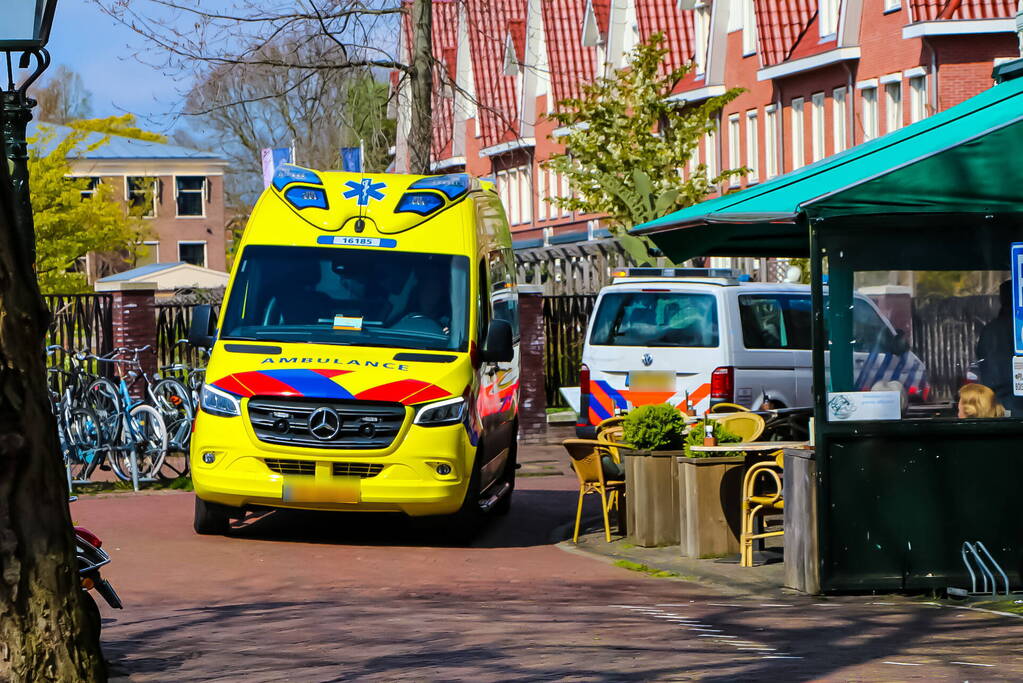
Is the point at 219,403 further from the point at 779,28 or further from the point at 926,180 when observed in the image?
the point at 779,28

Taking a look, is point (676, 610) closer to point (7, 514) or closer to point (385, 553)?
point (385, 553)

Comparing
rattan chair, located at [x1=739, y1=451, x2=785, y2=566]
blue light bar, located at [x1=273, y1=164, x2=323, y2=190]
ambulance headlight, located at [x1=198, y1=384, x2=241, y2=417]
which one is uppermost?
blue light bar, located at [x1=273, y1=164, x2=323, y2=190]

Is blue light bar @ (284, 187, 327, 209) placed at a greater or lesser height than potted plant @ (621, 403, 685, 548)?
greater

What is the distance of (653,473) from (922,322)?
2920 millimetres

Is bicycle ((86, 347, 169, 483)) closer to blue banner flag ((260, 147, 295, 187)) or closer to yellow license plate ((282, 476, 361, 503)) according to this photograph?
blue banner flag ((260, 147, 295, 187))

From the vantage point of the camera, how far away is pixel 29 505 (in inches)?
208

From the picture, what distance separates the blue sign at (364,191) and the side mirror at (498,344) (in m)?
1.44

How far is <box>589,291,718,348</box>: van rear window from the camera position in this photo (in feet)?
55.9

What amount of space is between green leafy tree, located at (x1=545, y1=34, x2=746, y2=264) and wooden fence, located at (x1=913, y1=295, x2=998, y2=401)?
740 inches

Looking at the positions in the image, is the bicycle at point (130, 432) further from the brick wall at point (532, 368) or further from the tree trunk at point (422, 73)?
the tree trunk at point (422, 73)

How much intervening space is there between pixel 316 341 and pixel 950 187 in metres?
4.96

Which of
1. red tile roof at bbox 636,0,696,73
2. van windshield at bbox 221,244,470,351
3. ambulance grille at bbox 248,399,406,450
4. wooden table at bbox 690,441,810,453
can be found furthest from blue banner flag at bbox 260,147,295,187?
red tile roof at bbox 636,0,696,73

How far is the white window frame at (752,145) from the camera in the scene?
138 ft

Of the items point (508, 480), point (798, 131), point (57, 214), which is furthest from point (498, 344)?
point (57, 214)
